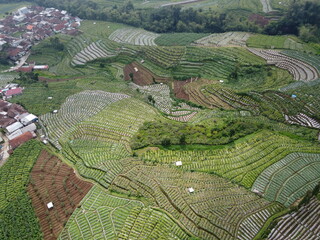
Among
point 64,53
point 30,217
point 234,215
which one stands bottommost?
point 64,53

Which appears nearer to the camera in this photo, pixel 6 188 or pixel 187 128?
pixel 6 188

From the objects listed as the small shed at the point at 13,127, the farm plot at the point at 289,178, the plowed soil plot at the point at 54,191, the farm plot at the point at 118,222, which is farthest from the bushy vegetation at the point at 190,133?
the small shed at the point at 13,127

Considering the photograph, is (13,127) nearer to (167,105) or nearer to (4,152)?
(4,152)

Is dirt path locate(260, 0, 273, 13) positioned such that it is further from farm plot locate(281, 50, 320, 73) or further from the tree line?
farm plot locate(281, 50, 320, 73)

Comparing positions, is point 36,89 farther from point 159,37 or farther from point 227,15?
point 227,15

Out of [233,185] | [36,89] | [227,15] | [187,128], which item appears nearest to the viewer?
[233,185]

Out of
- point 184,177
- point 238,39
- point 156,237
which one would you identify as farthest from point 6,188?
point 238,39

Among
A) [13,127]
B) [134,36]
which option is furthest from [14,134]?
[134,36]

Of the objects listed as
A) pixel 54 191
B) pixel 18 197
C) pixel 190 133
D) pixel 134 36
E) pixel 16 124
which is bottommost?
pixel 134 36
